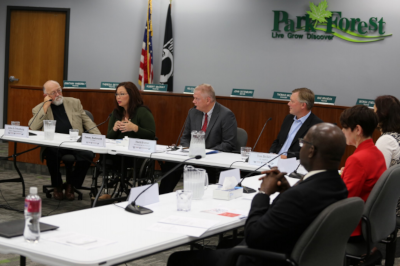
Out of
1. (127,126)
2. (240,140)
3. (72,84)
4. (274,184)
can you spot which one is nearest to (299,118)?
(240,140)

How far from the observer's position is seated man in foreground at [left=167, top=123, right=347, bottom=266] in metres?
1.74

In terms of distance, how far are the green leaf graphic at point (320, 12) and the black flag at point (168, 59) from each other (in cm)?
226

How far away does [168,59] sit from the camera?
8.00m

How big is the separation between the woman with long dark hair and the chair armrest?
2.93 m

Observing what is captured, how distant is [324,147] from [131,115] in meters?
3.16

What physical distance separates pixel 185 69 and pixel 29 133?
373 cm

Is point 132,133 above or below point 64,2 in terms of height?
below

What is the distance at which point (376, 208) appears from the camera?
240 centimetres

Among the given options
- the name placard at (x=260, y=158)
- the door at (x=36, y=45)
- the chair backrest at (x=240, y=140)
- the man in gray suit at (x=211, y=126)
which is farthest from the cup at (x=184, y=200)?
the door at (x=36, y=45)

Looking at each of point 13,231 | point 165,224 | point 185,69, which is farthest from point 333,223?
point 185,69

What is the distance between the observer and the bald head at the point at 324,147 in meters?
1.85

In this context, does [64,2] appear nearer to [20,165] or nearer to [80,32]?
[80,32]

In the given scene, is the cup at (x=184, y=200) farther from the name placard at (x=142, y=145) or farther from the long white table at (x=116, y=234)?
the name placard at (x=142, y=145)

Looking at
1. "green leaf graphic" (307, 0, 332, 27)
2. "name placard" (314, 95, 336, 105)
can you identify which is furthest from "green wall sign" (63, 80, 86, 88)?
"green leaf graphic" (307, 0, 332, 27)
